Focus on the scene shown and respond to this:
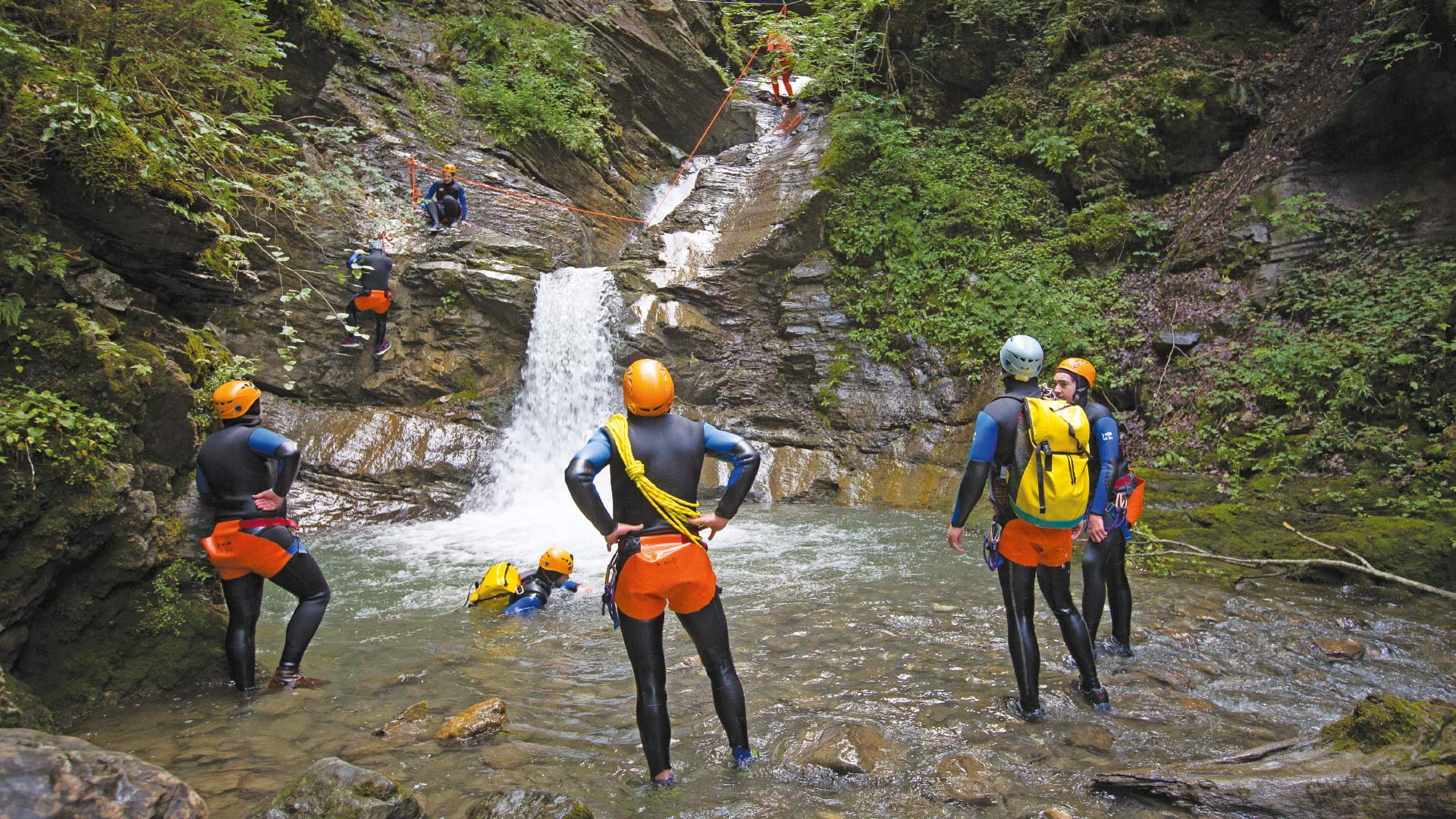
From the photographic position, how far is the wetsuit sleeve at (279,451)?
13.6 ft

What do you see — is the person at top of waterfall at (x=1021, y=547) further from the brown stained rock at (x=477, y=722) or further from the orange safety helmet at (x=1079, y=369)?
the brown stained rock at (x=477, y=722)

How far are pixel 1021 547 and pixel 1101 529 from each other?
0.76 metres

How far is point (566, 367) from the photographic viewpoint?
1277 centimetres

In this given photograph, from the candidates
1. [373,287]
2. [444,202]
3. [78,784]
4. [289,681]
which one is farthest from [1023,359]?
[444,202]

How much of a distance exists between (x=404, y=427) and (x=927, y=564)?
8262 mm

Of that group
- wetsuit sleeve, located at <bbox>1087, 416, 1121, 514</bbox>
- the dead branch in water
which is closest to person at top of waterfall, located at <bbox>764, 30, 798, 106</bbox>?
the dead branch in water

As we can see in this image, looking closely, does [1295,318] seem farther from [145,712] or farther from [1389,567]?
[145,712]

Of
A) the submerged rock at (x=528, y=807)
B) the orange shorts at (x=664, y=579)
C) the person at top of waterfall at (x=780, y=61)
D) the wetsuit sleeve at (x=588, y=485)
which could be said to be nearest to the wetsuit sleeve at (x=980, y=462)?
the orange shorts at (x=664, y=579)

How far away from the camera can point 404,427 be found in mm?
11555

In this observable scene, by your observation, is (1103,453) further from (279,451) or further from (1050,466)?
(279,451)

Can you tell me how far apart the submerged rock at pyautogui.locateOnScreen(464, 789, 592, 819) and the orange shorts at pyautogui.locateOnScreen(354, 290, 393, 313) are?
10.4 m

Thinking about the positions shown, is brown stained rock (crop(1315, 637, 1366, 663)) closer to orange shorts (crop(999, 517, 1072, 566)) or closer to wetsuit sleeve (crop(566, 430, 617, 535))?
orange shorts (crop(999, 517, 1072, 566))

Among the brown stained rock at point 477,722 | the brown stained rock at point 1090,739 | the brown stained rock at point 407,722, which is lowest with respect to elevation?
the brown stained rock at point 407,722

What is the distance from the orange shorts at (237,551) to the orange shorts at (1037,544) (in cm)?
407
